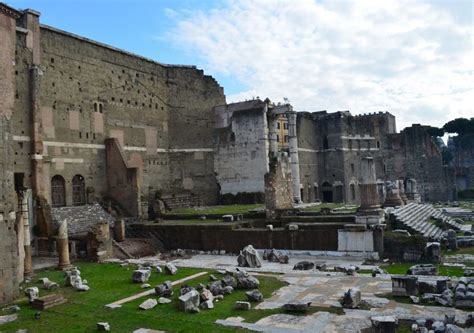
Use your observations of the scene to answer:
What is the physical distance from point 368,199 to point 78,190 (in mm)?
15172

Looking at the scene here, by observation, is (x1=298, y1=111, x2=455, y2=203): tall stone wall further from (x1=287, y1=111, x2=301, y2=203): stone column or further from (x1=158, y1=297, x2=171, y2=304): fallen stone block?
(x1=158, y1=297, x2=171, y2=304): fallen stone block

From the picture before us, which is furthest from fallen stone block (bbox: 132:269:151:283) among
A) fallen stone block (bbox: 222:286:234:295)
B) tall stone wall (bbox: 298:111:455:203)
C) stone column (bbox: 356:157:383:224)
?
tall stone wall (bbox: 298:111:455:203)

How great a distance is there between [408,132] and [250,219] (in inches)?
1086

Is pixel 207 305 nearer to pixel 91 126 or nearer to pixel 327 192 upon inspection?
pixel 91 126

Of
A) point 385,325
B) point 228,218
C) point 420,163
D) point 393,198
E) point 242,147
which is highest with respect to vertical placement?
point 242,147

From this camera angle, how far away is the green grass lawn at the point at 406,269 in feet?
37.7

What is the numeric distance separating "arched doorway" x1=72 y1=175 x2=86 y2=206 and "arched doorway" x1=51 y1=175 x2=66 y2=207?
31.9 inches

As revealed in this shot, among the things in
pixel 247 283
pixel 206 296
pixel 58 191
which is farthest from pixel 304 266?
pixel 58 191

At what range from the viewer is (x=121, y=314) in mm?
9156

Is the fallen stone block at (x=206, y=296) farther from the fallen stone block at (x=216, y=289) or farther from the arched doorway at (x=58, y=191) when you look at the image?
the arched doorway at (x=58, y=191)

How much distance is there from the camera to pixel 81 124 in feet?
77.4

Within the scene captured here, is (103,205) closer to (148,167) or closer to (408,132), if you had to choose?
(148,167)

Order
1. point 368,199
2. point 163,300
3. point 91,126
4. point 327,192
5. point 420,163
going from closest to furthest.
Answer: point 163,300 → point 368,199 → point 91,126 → point 327,192 → point 420,163

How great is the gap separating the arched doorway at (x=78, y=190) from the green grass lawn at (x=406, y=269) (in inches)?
643
